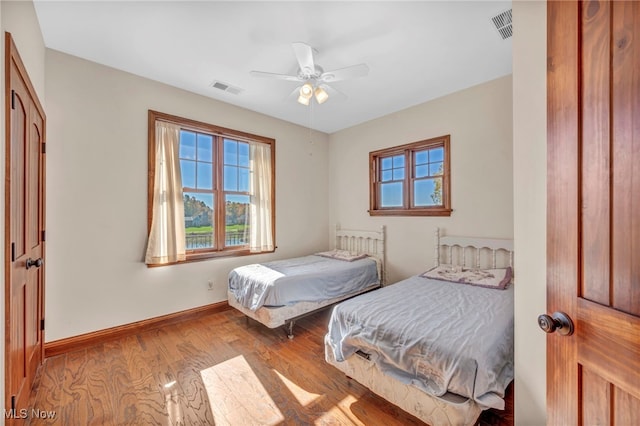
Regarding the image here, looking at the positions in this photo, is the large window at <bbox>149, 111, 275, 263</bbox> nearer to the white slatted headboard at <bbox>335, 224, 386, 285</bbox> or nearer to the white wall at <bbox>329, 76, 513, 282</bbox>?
the white slatted headboard at <bbox>335, 224, 386, 285</bbox>

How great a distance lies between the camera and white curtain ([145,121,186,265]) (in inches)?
116

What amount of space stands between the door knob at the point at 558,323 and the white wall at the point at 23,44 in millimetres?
2264

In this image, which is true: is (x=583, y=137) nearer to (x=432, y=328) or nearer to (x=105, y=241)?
(x=432, y=328)

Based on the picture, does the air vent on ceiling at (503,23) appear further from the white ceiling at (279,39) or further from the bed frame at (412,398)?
the bed frame at (412,398)

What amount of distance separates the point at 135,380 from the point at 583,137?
9.80 ft

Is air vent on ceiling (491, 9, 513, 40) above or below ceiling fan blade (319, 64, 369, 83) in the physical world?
above

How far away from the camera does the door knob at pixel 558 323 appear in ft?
2.52

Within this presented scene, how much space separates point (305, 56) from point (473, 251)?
2.83 metres

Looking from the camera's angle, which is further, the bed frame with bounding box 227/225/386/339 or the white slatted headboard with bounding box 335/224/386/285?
the white slatted headboard with bounding box 335/224/386/285

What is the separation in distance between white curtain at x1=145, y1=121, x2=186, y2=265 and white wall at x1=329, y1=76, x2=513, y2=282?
8.74ft

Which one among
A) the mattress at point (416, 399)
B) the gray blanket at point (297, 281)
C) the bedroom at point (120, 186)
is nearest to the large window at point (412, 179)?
the bedroom at point (120, 186)

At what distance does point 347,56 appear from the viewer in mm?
2484

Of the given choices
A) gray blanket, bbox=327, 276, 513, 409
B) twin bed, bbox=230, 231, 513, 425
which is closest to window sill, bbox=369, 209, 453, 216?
twin bed, bbox=230, 231, 513, 425

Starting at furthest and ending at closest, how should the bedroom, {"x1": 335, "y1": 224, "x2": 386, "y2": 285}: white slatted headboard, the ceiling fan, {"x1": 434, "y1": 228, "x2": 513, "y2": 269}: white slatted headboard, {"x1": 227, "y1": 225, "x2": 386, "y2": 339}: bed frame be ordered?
{"x1": 335, "y1": 224, "x2": 386, "y2": 285}: white slatted headboard, {"x1": 434, "y1": 228, "x2": 513, "y2": 269}: white slatted headboard, {"x1": 227, "y1": 225, "x2": 386, "y2": 339}: bed frame, the bedroom, the ceiling fan
